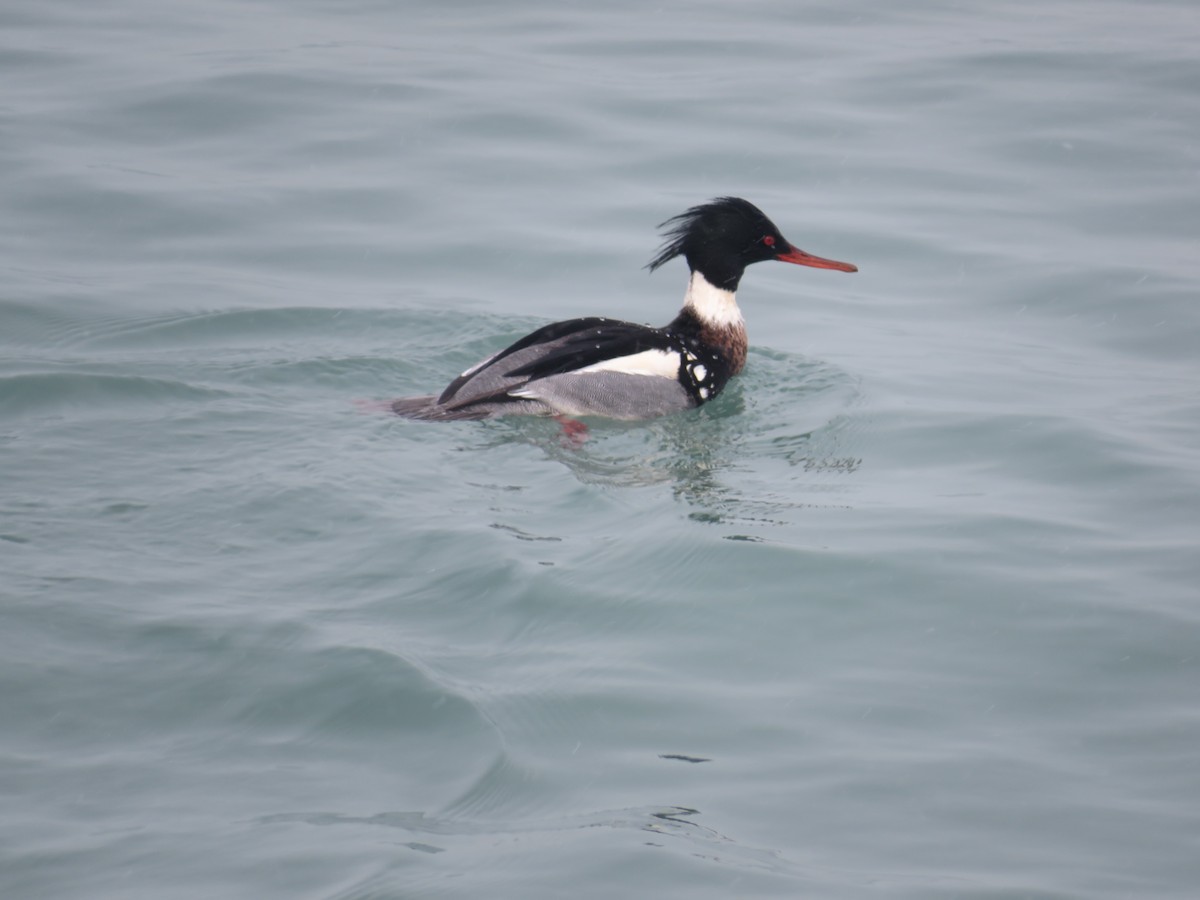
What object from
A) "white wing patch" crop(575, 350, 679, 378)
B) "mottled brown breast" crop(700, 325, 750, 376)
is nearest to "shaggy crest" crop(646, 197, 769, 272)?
"mottled brown breast" crop(700, 325, 750, 376)

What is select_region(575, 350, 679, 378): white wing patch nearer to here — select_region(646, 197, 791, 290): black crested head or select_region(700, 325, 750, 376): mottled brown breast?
select_region(700, 325, 750, 376): mottled brown breast

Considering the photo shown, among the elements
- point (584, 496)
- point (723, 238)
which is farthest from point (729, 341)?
point (584, 496)

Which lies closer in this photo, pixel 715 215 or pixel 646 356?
pixel 646 356

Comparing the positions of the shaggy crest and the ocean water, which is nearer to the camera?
the ocean water

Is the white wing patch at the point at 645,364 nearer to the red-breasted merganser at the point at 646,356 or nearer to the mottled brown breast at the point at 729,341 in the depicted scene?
the red-breasted merganser at the point at 646,356

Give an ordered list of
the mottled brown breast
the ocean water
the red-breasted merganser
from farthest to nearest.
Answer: the mottled brown breast
the red-breasted merganser
the ocean water

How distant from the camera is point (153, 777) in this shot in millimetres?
5680

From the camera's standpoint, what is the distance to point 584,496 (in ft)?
27.5

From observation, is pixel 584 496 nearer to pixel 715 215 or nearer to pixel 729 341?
pixel 729 341

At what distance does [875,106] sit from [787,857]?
38.4ft

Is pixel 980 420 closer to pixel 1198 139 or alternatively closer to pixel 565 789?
pixel 565 789

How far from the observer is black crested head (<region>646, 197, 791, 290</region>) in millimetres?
10625

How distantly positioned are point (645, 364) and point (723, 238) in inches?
48.4

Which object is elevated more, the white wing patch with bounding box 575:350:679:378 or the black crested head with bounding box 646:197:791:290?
the black crested head with bounding box 646:197:791:290
